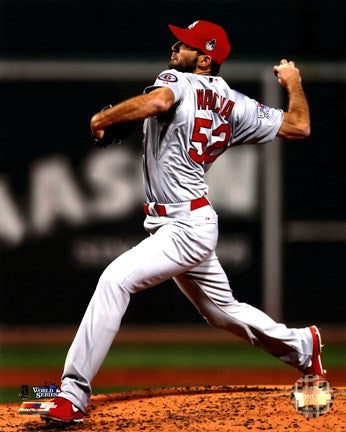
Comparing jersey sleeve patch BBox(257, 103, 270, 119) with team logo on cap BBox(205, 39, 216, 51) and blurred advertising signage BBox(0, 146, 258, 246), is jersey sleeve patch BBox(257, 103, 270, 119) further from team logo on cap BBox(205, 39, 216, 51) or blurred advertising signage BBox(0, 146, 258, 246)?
blurred advertising signage BBox(0, 146, 258, 246)

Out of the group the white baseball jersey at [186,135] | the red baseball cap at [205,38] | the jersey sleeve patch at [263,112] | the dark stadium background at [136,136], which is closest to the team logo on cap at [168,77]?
the white baseball jersey at [186,135]

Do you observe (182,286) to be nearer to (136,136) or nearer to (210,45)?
(210,45)

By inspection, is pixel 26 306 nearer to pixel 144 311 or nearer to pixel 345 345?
pixel 144 311

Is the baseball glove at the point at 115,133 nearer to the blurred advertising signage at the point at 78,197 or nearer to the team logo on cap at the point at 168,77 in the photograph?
the team logo on cap at the point at 168,77

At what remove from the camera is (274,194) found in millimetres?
7543

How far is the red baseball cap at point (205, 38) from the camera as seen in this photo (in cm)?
391

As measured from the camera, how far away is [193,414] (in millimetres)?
3814

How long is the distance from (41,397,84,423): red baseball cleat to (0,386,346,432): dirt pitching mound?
43 millimetres

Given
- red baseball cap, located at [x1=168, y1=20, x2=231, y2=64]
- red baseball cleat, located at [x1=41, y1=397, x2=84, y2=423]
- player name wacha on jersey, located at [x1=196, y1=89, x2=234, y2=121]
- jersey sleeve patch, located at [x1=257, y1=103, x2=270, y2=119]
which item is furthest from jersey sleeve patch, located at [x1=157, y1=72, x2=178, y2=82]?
red baseball cleat, located at [x1=41, y1=397, x2=84, y2=423]

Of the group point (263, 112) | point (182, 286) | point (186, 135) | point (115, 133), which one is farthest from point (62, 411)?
point (263, 112)

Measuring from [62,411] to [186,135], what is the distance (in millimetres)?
1195

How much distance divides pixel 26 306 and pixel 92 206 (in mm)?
947

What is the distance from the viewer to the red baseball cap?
3.91 metres

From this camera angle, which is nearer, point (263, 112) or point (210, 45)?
point (210, 45)
